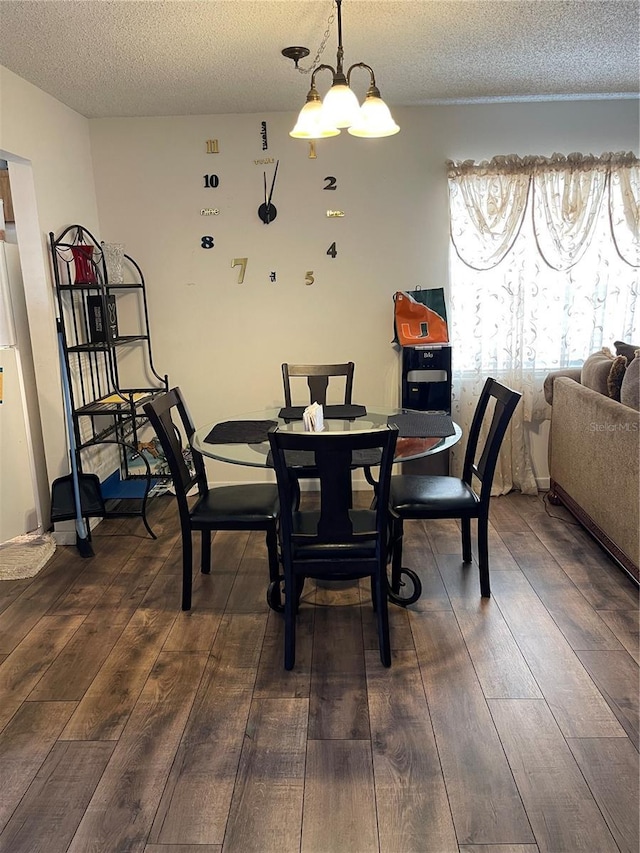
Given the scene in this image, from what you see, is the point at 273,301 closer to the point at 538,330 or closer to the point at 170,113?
the point at 170,113

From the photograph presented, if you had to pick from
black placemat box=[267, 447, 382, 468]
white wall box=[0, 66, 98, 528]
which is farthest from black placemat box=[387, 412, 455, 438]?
white wall box=[0, 66, 98, 528]

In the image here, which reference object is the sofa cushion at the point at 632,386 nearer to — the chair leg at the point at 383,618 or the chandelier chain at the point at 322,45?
the chair leg at the point at 383,618

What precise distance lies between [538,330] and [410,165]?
135cm

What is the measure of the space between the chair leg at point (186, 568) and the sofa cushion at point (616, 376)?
2.24 meters

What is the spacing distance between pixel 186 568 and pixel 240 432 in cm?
A: 68

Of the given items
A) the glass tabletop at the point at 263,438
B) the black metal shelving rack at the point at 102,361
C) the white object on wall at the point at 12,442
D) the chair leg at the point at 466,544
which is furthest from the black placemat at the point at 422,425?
the white object on wall at the point at 12,442

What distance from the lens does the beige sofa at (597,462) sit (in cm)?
284

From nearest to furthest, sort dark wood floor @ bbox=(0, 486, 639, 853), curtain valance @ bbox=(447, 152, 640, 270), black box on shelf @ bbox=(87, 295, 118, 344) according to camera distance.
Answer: dark wood floor @ bbox=(0, 486, 639, 853), black box on shelf @ bbox=(87, 295, 118, 344), curtain valance @ bbox=(447, 152, 640, 270)

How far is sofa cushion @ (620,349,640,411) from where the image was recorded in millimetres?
2947

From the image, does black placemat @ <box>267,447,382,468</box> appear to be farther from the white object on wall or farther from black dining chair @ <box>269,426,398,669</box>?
the white object on wall

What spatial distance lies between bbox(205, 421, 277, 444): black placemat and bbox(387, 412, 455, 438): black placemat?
2.06 feet

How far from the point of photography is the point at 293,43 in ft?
9.11

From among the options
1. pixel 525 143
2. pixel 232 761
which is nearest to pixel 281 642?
pixel 232 761

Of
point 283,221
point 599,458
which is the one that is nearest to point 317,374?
point 283,221
